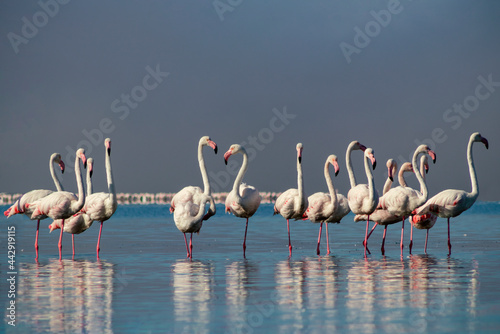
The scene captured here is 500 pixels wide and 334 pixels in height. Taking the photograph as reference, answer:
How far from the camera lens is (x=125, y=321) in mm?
7629

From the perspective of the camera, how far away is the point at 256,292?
31.2ft

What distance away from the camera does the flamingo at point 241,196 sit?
16312 millimetres

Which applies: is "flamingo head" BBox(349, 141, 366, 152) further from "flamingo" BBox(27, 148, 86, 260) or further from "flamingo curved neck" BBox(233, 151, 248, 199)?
"flamingo" BBox(27, 148, 86, 260)

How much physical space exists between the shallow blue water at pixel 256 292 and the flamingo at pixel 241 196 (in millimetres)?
1180

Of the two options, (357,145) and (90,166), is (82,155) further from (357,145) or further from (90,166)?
(357,145)

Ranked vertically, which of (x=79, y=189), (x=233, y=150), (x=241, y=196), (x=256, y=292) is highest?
(x=233, y=150)

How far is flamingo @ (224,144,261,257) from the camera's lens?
53.5ft

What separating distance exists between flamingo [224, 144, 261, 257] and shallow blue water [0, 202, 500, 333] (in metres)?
1.18

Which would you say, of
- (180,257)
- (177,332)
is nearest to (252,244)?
(180,257)

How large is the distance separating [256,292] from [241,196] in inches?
274

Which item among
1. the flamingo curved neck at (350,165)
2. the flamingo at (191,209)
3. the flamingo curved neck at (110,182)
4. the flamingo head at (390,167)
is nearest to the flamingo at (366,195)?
the flamingo curved neck at (350,165)

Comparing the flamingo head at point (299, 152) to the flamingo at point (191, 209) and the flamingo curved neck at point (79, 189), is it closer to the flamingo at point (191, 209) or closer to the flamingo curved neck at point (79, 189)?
the flamingo at point (191, 209)

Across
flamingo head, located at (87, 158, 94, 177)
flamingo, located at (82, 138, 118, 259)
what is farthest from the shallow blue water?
flamingo head, located at (87, 158, 94, 177)

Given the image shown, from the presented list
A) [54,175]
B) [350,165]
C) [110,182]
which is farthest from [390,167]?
[54,175]
